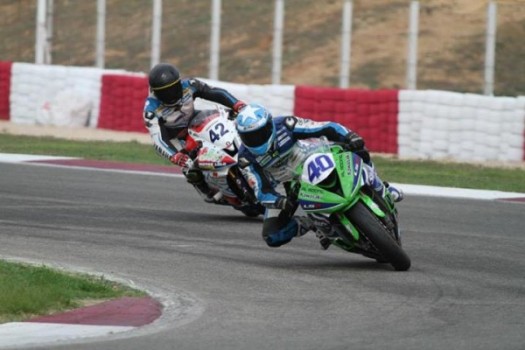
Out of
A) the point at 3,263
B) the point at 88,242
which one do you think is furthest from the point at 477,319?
the point at 88,242

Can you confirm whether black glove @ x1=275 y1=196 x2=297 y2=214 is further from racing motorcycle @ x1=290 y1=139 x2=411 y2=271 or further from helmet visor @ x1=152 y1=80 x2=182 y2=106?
helmet visor @ x1=152 y1=80 x2=182 y2=106

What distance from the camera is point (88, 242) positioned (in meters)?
12.5

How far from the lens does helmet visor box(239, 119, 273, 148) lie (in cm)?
Answer: 1119

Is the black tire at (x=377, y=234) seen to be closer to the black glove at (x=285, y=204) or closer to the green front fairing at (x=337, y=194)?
the green front fairing at (x=337, y=194)

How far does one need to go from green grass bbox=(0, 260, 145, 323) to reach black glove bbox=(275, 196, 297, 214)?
183 cm

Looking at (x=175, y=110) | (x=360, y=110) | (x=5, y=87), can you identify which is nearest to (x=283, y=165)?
(x=175, y=110)

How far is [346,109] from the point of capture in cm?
2306

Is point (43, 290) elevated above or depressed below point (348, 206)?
below

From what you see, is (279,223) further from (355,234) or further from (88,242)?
(88,242)

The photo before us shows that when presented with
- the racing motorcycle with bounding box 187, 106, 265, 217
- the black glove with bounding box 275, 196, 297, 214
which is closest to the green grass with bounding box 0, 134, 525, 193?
the racing motorcycle with bounding box 187, 106, 265, 217

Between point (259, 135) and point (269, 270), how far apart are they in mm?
1086

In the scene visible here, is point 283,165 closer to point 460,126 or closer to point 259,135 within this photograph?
point 259,135

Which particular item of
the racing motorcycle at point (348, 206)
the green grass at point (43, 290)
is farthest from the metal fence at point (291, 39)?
the green grass at point (43, 290)

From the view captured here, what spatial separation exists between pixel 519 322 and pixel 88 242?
4942 millimetres
